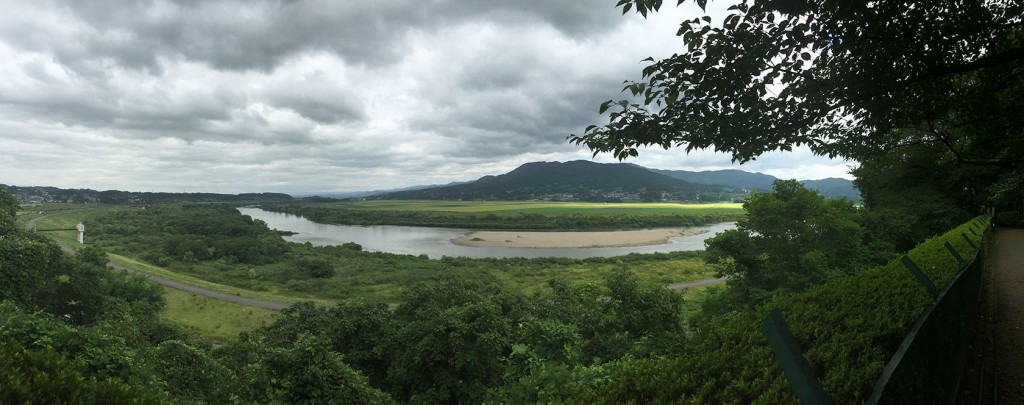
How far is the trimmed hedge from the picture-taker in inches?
115

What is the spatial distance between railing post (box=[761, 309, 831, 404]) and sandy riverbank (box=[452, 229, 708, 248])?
77.2m

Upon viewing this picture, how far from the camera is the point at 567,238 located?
292 feet

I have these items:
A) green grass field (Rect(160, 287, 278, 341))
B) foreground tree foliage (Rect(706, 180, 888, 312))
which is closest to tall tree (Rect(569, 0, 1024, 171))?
foreground tree foliage (Rect(706, 180, 888, 312))

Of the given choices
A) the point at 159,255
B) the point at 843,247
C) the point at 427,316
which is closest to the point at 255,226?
the point at 159,255

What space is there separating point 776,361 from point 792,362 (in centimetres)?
110

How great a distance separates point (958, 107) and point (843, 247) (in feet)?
45.9

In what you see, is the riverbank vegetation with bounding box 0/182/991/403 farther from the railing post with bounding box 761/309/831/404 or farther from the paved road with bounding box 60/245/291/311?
the paved road with bounding box 60/245/291/311

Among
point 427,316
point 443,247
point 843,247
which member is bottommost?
point 443,247

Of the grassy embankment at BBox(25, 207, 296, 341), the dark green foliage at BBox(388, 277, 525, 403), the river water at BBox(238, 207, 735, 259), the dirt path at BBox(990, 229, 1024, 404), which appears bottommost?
the river water at BBox(238, 207, 735, 259)

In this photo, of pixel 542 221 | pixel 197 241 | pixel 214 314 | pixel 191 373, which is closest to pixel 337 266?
pixel 214 314

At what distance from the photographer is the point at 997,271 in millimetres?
11289

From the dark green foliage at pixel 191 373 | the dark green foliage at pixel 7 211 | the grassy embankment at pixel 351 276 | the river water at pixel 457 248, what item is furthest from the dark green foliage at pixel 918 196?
the dark green foliage at pixel 7 211

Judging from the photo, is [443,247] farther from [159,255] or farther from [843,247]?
[843,247]

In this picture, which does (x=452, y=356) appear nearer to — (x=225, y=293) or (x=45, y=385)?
(x=45, y=385)
